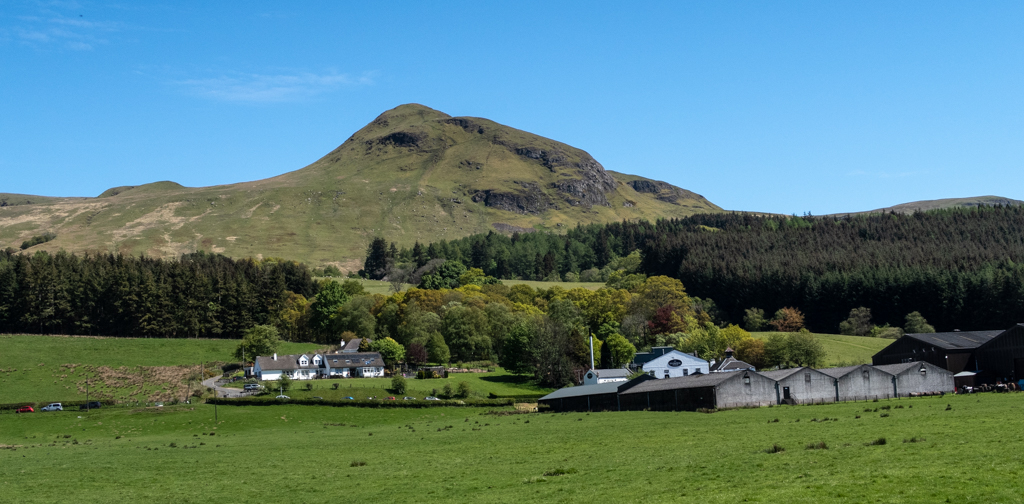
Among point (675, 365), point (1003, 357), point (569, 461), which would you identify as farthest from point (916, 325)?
point (569, 461)

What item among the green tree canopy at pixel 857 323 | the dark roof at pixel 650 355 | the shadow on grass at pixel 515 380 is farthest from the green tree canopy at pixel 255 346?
the green tree canopy at pixel 857 323

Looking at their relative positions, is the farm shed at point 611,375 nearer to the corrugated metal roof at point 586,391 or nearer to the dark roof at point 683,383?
the corrugated metal roof at point 586,391

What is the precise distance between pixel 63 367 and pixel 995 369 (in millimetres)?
111567

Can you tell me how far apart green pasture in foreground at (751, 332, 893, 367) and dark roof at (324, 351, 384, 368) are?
6326cm

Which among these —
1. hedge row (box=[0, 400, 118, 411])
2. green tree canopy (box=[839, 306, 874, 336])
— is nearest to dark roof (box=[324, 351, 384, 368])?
hedge row (box=[0, 400, 118, 411])

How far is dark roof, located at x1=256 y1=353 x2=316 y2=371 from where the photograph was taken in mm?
110688

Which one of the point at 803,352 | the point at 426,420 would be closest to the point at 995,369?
the point at 803,352

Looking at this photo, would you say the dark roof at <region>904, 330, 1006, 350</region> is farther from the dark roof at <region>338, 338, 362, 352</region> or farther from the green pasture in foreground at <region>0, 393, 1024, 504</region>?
the dark roof at <region>338, 338, 362, 352</region>

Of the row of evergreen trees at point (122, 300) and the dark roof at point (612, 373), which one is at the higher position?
the row of evergreen trees at point (122, 300)

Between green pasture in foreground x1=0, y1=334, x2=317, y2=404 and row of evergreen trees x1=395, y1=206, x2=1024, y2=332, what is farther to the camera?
row of evergreen trees x1=395, y1=206, x2=1024, y2=332

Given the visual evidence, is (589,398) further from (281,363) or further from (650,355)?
(281,363)

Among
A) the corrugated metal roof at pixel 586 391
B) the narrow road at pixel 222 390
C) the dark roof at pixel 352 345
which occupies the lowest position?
the corrugated metal roof at pixel 586 391

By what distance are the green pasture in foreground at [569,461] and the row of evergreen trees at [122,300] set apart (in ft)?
238

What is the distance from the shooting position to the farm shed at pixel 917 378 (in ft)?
243
